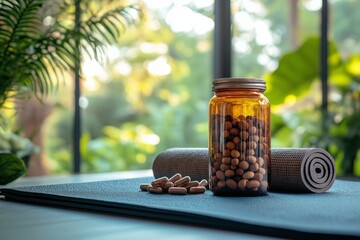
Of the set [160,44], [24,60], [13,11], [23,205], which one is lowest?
[23,205]

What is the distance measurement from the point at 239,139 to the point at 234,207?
19 centimetres

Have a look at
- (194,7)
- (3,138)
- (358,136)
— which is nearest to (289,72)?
(358,136)

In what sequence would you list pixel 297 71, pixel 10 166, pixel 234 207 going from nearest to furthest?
pixel 234 207
pixel 10 166
pixel 297 71

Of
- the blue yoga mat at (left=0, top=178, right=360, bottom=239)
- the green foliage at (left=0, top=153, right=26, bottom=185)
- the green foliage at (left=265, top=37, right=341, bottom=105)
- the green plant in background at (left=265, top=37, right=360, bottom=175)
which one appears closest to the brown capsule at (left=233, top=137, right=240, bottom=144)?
the blue yoga mat at (left=0, top=178, right=360, bottom=239)

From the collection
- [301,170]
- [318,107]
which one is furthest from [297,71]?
[301,170]

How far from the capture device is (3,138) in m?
1.57

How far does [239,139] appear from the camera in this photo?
1044 millimetres

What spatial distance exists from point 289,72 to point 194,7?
→ 9.92 ft

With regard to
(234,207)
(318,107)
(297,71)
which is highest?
(297,71)

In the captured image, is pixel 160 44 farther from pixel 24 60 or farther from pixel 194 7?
pixel 24 60

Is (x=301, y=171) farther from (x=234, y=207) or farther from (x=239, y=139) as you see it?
(x=234, y=207)

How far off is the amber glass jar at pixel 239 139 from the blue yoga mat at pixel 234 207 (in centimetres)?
3

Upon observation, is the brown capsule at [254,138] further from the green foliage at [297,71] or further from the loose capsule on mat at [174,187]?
the green foliage at [297,71]

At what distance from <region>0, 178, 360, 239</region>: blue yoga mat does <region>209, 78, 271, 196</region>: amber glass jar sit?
1.3 inches
